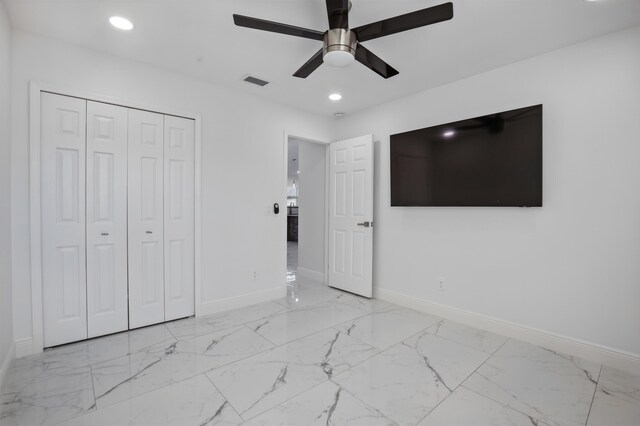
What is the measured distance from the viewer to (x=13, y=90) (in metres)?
2.28

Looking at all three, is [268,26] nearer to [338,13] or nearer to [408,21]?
[338,13]

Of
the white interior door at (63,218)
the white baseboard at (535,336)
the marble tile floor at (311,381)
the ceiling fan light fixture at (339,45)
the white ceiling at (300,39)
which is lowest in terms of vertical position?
the marble tile floor at (311,381)

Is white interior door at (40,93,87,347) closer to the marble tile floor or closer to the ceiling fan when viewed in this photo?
the marble tile floor

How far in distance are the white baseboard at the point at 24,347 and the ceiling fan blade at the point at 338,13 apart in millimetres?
3235

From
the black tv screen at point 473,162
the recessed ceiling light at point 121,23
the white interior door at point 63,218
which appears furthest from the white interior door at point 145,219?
the black tv screen at point 473,162

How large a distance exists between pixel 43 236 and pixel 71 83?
128 cm

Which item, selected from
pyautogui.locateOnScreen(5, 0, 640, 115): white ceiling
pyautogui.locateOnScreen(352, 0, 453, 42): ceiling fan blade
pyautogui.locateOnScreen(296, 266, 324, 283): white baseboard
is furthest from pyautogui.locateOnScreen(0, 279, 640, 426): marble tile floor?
pyautogui.locateOnScreen(5, 0, 640, 115): white ceiling

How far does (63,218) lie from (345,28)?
2.65m

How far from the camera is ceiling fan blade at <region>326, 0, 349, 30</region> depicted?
5.71 ft

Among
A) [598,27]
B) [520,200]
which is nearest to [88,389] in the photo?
[520,200]

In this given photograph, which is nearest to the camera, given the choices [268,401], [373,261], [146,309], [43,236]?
[268,401]

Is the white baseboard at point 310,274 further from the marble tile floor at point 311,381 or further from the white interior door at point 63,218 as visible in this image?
the white interior door at point 63,218

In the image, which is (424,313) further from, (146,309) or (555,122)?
(146,309)

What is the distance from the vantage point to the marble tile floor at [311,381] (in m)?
1.70
